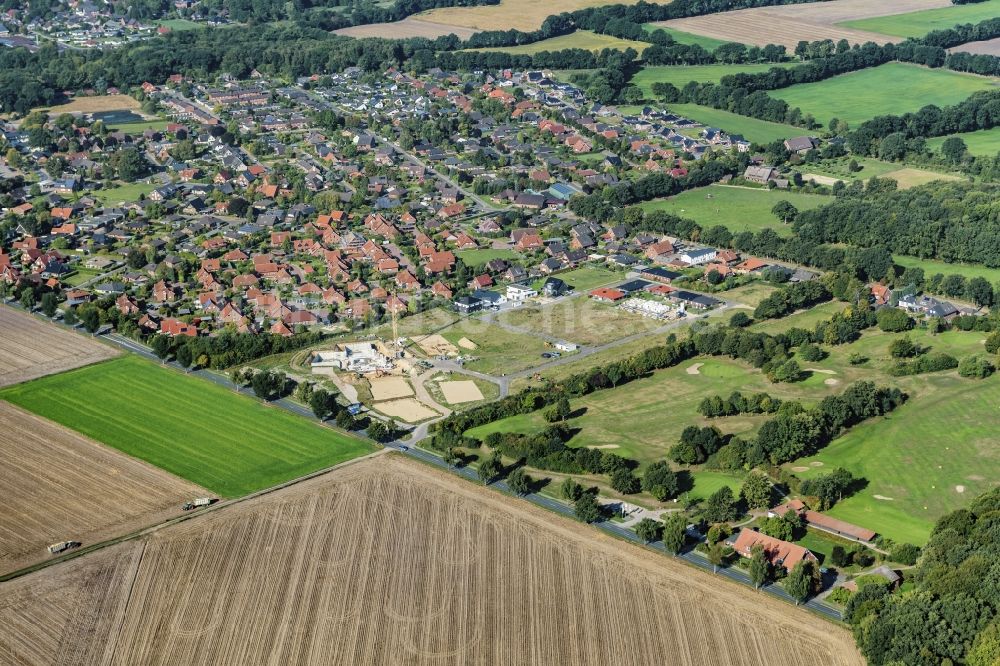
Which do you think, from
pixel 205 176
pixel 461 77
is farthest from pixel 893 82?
pixel 205 176

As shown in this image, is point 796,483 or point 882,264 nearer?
point 796,483

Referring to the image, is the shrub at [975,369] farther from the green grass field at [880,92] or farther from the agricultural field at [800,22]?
the agricultural field at [800,22]

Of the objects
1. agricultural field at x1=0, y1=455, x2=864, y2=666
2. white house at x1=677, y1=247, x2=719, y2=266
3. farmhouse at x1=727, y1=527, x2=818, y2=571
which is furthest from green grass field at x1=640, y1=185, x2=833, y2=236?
agricultural field at x1=0, y1=455, x2=864, y2=666

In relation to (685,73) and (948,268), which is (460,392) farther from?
(685,73)

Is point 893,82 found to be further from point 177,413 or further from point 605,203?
point 177,413

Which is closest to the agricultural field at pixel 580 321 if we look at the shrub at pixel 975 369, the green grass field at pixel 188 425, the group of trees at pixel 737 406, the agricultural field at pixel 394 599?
the group of trees at pixel 737 406

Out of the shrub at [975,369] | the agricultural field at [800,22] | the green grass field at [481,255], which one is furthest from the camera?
the agricultural field at [800,22]
